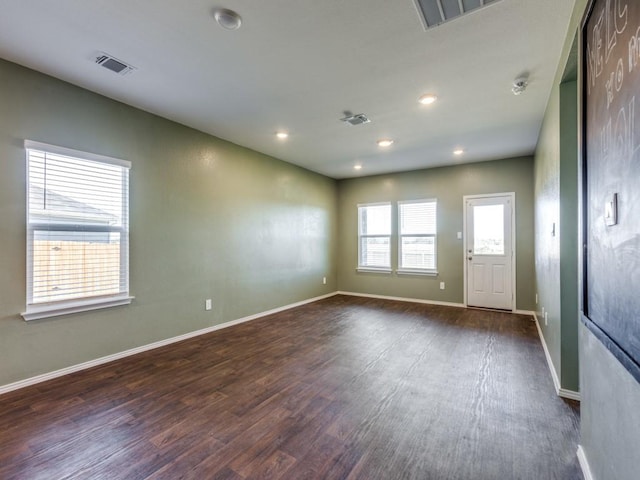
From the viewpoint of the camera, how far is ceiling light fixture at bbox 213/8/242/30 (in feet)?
6.13

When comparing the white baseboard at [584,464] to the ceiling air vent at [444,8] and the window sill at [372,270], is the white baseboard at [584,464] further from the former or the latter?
the window sill at [372,270]

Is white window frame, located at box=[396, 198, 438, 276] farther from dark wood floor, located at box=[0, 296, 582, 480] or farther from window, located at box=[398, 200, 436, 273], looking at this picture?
dark wood floor, located at box=[0, 296, 582, 480]

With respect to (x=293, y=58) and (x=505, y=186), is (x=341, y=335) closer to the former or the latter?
(x=293, y=58)

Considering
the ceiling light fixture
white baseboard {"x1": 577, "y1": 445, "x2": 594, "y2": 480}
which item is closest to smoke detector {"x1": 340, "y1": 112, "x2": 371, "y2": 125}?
the ceiling light fixture

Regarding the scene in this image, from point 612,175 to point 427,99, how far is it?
2.24 m

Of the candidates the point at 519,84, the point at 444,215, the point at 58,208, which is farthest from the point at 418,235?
the point at 58,208

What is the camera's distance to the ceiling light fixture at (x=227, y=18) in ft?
6.13

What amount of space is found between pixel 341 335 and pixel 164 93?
3351 millimetres

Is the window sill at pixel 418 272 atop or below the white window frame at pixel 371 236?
below

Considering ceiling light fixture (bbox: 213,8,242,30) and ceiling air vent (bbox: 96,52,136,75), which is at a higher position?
ceiling air vent (bbox: 96,52,136,75)

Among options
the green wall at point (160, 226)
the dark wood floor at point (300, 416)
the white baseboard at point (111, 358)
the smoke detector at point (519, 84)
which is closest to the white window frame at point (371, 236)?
the green wall at point (160, 226)

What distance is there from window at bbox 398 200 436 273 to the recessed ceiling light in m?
3.03

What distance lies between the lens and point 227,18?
1.91 m

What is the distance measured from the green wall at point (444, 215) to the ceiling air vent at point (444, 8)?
405cm
